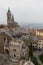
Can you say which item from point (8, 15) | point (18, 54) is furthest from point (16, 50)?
point (8, 15)

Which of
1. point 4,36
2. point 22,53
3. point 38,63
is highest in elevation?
point 4,36

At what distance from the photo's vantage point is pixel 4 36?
101 ft

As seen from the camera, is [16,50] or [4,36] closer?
[16,50]

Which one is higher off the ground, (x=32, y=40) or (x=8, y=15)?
(x=8, y=15)

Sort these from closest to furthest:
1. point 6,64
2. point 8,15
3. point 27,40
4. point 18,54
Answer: point 6,64, point 18,54, point 27,40, point 8,15

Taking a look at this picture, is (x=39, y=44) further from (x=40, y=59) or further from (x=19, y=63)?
(x=19, y=63)

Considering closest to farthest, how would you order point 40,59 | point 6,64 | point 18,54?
point 6,64 → point 18,54 → point 40,59

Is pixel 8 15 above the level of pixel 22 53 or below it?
above

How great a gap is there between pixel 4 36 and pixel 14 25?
19051 mm

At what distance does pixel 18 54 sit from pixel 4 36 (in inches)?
210

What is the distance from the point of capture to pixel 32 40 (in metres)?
35.6

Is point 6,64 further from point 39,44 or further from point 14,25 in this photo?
point 14,25

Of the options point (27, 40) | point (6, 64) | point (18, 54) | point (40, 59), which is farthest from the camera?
point (27, 40)

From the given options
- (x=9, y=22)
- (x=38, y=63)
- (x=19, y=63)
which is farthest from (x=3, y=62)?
(x=9, y=22)
